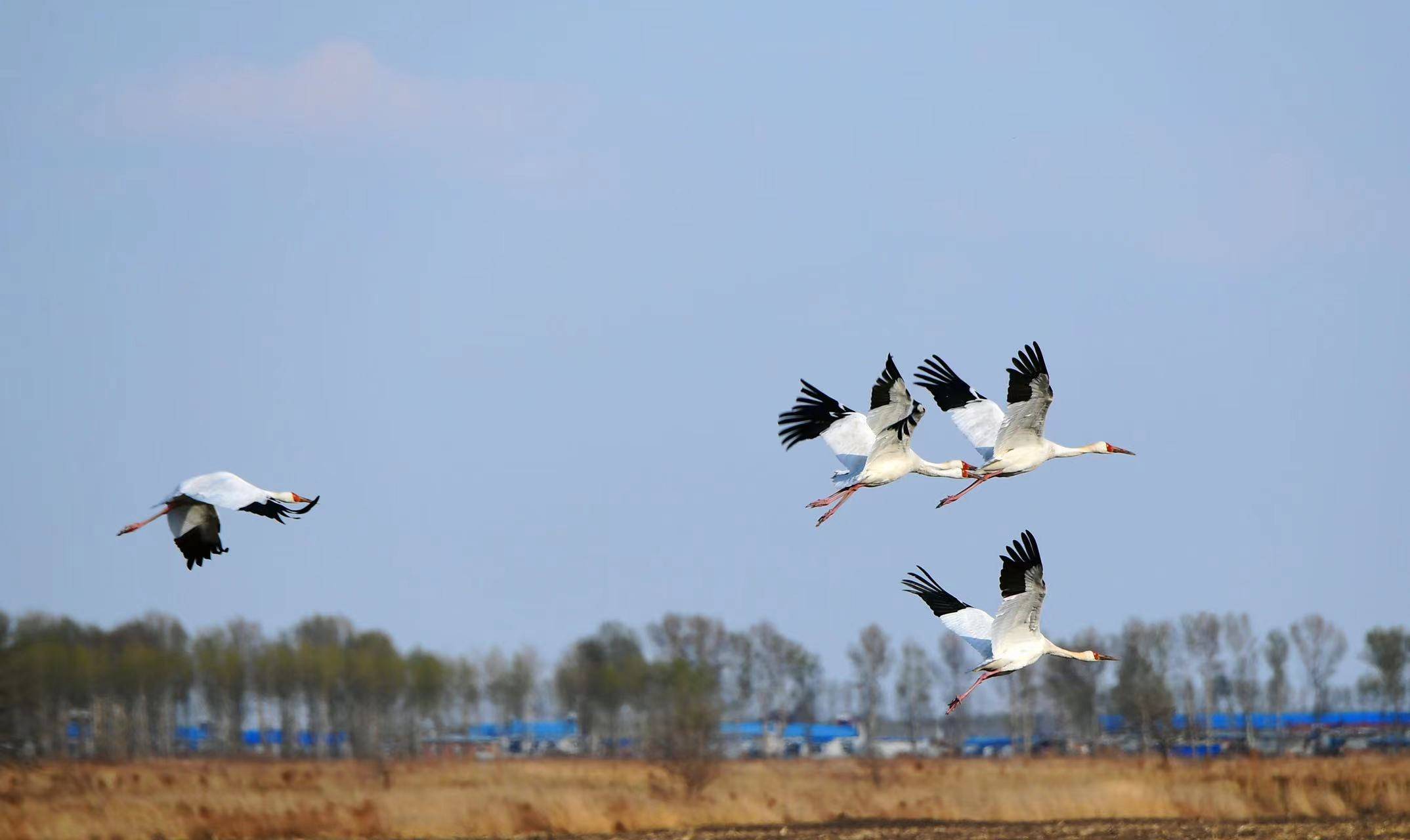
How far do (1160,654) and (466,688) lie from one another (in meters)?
49.3

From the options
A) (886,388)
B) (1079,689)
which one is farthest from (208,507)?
(1079,689)

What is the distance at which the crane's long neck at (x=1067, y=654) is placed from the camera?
20.0m

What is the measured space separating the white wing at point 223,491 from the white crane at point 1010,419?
7698 mm

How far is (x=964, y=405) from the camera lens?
21797 millimetres

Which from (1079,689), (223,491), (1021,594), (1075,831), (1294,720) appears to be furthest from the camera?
(1294,720)

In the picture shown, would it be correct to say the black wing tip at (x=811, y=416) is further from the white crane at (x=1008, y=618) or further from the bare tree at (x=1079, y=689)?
the bare tree at (x=1079, y=689)

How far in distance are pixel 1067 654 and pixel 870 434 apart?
3699 millimetres

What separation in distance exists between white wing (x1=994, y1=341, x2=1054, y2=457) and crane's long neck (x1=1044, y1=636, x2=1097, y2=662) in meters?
2.51

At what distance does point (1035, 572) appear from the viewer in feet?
61.0

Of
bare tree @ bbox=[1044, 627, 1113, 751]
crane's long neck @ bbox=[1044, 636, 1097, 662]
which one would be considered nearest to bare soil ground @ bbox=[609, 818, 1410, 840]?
crane's long neck @ bbox=[1044, 636, 1097, 662]

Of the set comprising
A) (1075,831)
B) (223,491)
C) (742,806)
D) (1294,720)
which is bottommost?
(1294,720)

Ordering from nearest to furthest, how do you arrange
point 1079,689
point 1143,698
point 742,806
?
point 742,806 < point 1143,698 < point 1079,689

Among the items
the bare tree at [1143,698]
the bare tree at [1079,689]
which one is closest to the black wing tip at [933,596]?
the bare tree at [1143,698]

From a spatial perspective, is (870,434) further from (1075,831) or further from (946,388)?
(1075,831)
